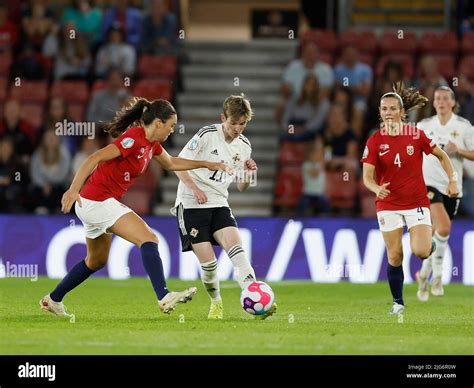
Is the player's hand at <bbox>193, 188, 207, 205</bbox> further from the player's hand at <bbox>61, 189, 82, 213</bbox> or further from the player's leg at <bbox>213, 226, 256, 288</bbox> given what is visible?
the player's hand at <bbox>61, 189, 82, 213</bbox>

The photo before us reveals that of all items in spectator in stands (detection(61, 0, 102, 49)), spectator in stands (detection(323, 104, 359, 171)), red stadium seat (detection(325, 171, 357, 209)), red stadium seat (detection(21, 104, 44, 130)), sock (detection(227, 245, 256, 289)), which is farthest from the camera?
spectator in stands (detection(61, 0, 102, 49))

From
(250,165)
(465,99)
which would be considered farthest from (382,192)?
(465,99)

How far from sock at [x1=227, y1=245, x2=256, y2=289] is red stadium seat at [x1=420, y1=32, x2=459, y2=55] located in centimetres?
1013

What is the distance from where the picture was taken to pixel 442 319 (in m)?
11.3

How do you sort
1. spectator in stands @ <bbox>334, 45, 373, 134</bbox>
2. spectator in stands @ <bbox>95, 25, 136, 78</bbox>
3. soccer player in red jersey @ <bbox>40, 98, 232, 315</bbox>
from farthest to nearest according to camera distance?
spectator in stands @ <bbox>95, 25, 136, 78</bbox> → spectator in stands @ <bbox>334, 45, 373, 134</bbox> → soccer player in red jersey @ <bbox>40, 98, 232, 315</bbox>

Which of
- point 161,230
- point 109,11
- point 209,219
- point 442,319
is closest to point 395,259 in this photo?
point 442,319

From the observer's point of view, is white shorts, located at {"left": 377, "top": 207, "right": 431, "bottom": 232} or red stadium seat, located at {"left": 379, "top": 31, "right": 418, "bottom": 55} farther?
red stadium seat, located at {"left": 379, "top": 31, "right": 418, "bottom": 55}

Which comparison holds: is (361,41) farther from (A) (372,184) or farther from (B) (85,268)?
(B) (85,268)

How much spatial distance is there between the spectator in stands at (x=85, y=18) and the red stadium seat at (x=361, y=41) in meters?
3.82

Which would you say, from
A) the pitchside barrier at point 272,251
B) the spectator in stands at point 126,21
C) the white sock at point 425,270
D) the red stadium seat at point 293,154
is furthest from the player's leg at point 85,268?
the spectator in stands at point 126,21

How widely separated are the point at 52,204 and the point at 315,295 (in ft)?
16.2

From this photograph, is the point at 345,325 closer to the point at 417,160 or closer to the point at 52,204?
the point at 417,160

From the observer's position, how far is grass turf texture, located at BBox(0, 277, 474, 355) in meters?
8.96

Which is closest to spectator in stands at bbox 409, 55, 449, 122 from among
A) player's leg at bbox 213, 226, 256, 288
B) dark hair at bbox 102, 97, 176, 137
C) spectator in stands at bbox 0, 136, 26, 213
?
spectator in stands at bbox 0, 136, 26, 213
